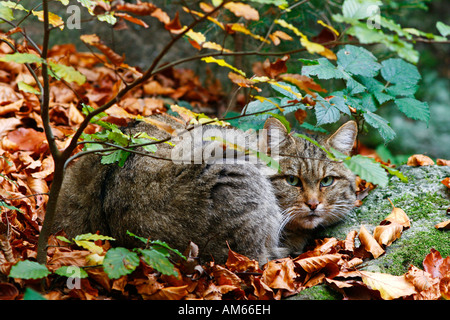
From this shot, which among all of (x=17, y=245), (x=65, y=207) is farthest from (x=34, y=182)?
(x=17, y=245)

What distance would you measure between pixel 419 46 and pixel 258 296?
717cm

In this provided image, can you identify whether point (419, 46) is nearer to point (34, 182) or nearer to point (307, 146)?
point (307, 146)

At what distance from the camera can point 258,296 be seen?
2434mm

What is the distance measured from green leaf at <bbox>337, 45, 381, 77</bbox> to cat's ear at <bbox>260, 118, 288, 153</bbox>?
0.67 metres

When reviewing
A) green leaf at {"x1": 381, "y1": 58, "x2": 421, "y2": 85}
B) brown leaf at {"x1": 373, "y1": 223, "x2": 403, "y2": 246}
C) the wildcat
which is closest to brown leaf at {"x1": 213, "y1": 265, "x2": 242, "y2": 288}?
the wildcat

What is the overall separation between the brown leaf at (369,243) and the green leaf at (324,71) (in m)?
1.12

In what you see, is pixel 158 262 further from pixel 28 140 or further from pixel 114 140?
pixel 28 140

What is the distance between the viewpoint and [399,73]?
3475 millimetres

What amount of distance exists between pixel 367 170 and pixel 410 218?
170 cm

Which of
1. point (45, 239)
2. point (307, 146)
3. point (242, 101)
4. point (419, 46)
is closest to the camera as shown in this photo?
point (45, 239)

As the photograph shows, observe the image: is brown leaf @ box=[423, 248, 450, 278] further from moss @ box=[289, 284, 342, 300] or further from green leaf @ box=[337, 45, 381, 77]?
green leaf @ box=[337, 45, 381, 77]

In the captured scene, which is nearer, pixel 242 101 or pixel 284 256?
pixel 284 256

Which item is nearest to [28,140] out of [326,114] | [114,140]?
[114,140]

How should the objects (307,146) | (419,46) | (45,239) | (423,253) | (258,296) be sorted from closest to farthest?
(45,239) < (258,296) < (423,253) < (307,146) < (419,46)
